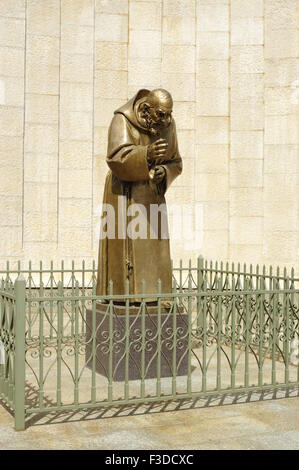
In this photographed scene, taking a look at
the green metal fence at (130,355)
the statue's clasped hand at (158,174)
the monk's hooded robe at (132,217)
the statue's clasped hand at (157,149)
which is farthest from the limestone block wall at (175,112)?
the statue's clasped hand at (157,149)

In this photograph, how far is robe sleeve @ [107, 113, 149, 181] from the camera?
24.3ft

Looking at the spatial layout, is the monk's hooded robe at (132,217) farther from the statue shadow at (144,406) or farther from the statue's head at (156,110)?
the statue shadow at (144,406)

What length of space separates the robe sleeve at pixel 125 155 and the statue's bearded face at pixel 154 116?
27 cm

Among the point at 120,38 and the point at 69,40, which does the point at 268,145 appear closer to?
the point at 120,38

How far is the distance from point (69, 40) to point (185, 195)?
4.01 metres

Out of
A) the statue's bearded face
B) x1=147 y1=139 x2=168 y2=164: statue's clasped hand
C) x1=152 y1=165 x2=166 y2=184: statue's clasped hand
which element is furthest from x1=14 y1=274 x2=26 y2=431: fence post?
the statue's bearded face

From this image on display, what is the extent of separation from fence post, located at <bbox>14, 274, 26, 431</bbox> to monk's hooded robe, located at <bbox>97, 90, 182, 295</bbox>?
6.82 feet

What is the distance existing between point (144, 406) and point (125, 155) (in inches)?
117

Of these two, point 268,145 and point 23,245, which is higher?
point 268,145

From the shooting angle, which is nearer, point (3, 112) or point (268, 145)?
point (3, 112)

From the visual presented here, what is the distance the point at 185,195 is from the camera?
1297 centimetres

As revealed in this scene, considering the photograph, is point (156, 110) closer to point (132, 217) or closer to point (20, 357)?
point (132, 217)
